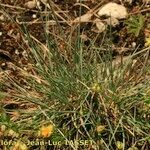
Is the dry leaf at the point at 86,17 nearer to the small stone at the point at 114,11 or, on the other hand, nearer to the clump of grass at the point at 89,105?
the small stone at the point at 114,11

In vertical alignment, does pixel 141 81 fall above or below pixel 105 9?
below

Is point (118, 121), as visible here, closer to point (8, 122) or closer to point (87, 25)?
point (8, 122)

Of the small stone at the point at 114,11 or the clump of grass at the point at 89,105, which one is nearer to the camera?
the clump of grass at the point at 89,105

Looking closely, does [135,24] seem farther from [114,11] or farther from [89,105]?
[89,105]

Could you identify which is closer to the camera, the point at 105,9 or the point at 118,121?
the point at 118,121

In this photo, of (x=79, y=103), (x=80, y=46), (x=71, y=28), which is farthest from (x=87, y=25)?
(x=79, y=103)

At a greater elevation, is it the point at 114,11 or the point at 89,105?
the point at 114,11

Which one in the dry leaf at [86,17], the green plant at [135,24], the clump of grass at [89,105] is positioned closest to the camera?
the clump of grass at [89,105]

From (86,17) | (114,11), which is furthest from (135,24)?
(86,17)

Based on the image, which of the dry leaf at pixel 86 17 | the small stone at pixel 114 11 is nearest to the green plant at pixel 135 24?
the small stone at pixel 114 11
